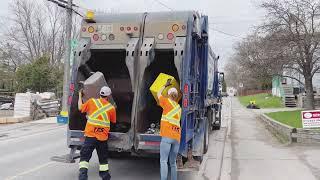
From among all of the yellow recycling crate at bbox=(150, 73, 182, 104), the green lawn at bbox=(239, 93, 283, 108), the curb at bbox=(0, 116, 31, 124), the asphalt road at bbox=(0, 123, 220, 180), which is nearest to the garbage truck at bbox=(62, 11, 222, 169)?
the yellow recycling crate at bbox=(150, 73, 182, 104)

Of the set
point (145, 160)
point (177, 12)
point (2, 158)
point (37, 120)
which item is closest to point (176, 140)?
point (177, 12)

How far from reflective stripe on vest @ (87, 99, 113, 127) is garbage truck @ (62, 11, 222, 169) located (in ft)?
1.61

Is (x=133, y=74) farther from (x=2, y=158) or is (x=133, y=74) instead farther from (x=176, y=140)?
(x=2, y=158)

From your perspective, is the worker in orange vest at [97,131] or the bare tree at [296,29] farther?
the bare tree at [296,29]

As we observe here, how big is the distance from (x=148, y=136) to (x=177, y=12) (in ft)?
7.82

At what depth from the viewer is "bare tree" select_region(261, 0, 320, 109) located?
2569 cm

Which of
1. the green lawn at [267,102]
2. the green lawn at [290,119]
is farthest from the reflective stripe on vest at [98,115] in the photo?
the green lawn at [267,102]

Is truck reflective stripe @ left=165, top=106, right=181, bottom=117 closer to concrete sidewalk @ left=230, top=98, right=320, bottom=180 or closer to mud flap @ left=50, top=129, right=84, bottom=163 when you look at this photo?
mud flap @ left=50, top=129, right=84, bottom=163

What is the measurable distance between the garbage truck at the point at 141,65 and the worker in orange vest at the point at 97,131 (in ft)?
1.43

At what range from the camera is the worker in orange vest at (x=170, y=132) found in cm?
777

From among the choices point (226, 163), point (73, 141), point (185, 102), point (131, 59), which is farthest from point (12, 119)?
point (185, 102)

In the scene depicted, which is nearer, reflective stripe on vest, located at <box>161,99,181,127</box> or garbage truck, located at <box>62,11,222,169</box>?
reflective stripe on vest, located at <box>161,99,181,127</box>

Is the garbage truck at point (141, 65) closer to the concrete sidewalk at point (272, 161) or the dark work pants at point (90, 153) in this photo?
the dark work pants at point (90, 153)

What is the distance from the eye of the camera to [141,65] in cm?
858
